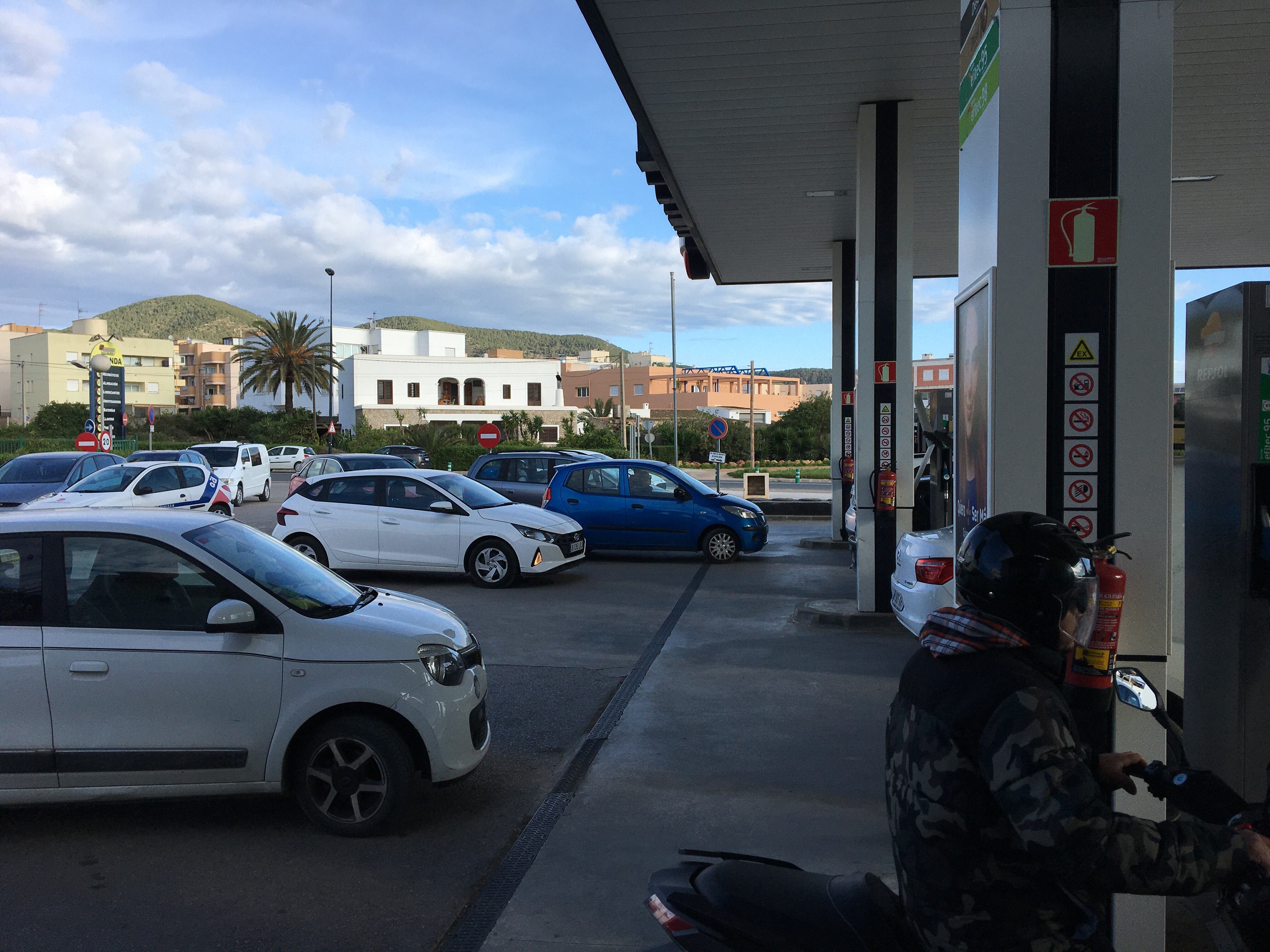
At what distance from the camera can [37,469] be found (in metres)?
18.1

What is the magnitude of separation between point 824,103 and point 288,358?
50.8 m

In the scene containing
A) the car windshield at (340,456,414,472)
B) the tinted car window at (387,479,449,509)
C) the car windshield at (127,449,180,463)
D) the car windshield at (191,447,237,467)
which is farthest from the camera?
the car windshield at (191,447,237,467)

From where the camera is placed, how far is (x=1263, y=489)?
12.5 feet

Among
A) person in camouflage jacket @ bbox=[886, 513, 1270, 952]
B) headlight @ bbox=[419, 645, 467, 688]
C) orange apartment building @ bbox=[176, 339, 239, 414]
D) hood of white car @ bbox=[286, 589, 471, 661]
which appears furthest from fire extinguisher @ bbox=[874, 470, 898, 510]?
orange apartment building @ bbox=[176, 339, 239, 414]

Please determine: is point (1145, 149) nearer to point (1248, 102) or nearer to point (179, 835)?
point (179, 835)

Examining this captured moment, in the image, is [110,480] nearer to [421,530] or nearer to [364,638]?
[421,530]

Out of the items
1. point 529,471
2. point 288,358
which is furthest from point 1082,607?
point 288,358

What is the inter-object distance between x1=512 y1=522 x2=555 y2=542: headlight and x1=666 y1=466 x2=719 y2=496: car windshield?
10.9 ft

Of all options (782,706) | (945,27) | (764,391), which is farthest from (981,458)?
(764,391)

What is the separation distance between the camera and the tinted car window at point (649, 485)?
15.3 metres

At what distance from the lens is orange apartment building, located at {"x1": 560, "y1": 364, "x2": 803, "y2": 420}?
10188 cm

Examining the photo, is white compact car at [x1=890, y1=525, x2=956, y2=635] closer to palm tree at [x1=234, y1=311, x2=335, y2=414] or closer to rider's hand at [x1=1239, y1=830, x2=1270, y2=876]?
rider's hand at [x1=1239, y1=830, x2=1270, y2=876]

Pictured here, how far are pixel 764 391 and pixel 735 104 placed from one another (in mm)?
110625

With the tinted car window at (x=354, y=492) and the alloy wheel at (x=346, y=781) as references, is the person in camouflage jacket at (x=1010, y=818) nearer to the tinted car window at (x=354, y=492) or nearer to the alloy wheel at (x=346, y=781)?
the alloy wheel at (x=346, y=781)
